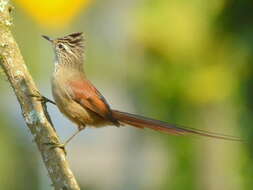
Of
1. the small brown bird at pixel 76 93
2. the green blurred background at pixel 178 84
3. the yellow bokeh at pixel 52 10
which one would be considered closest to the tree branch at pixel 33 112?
the small brown bird at pixel 76 93

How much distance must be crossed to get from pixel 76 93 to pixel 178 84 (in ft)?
12.0

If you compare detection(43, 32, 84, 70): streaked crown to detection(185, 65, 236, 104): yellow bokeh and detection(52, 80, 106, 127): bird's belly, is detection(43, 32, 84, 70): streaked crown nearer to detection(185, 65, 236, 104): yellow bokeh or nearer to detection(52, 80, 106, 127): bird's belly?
detection(52, 80, 106, 127): bird's belly

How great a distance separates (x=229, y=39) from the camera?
9.29 meters

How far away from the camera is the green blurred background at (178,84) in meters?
8.81

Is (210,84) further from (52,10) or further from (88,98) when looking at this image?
(88,98)

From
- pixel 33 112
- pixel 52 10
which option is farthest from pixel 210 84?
pixel 33 112

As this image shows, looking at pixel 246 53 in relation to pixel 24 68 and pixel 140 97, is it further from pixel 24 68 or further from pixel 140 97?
pixel 24 68

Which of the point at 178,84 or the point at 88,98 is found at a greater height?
the point at 178,84

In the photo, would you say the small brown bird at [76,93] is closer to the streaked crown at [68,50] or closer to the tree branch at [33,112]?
the streaked crown at [68,50]

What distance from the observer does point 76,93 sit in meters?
5.77

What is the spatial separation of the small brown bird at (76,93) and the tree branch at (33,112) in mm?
1105

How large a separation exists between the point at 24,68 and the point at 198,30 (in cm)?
514

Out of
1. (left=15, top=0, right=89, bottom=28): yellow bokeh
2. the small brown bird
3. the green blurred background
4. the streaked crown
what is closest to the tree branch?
the small brown bird

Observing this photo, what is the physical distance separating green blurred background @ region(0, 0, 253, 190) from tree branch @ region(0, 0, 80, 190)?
3711mm
